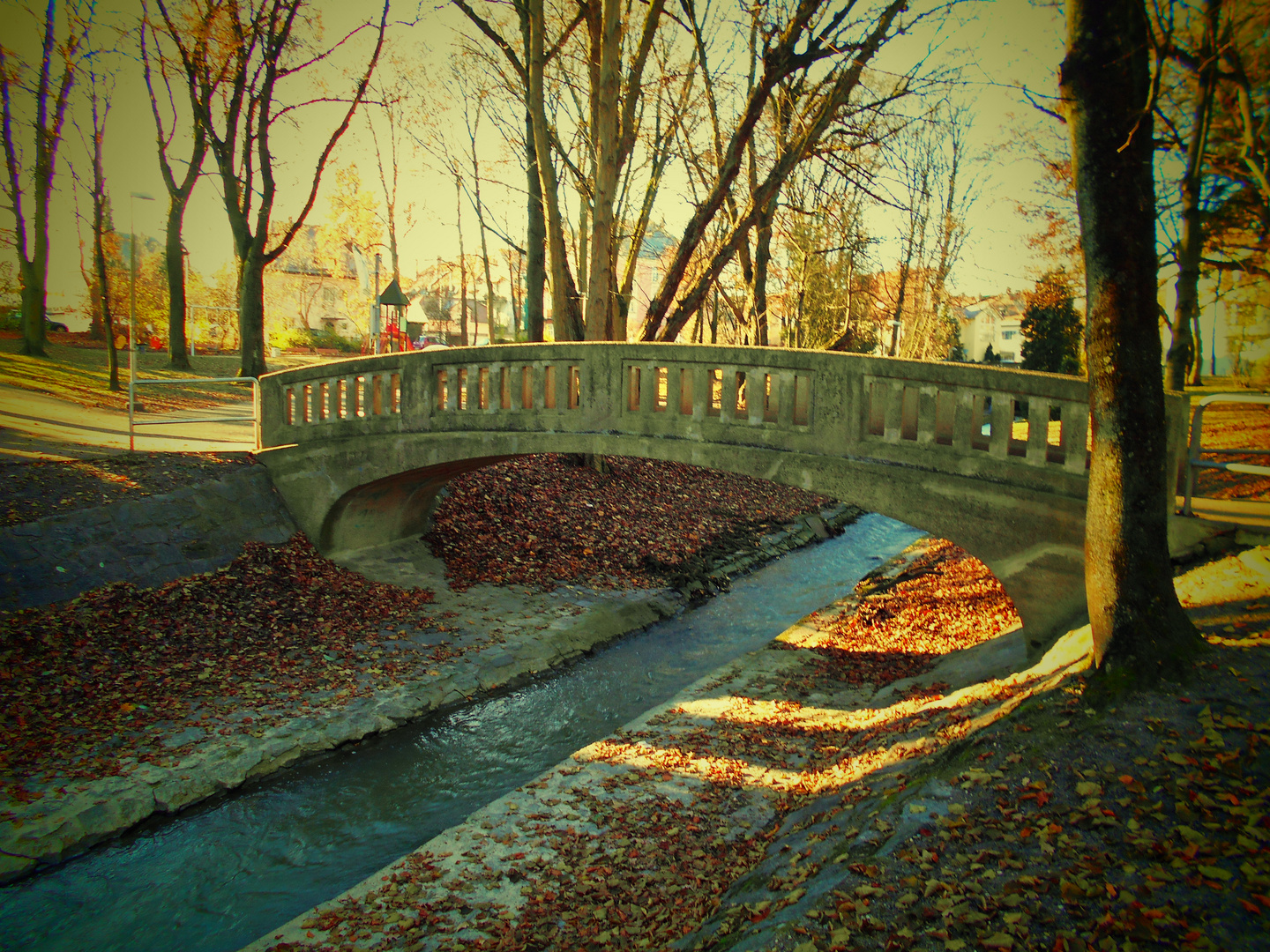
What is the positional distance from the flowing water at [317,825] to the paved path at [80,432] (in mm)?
7091

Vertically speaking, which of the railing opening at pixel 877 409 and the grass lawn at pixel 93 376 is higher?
the grass lawn at pixel 93 376

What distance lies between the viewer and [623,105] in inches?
578

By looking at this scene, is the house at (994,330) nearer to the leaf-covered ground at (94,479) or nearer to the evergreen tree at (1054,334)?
the evergreen tree at (1054,334)

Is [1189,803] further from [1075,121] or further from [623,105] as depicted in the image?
[623,105]

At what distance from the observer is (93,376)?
62.9ft

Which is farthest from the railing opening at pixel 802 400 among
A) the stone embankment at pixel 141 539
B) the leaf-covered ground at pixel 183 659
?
the stone embankment at pixel 141 539

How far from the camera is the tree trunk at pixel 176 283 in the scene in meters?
22.1

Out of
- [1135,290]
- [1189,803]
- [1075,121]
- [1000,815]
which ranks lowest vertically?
[1000,815]

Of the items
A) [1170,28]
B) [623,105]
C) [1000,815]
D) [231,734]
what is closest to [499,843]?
[231,734]

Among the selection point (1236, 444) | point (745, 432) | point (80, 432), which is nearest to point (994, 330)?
point (1236, 444)

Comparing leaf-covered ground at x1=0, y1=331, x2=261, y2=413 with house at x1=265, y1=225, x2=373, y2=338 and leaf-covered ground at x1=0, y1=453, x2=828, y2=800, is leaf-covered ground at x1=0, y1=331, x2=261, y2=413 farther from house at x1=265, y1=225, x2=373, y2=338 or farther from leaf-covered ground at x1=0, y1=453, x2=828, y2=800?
house at x1=265, y1=225, x2=373, y2=338

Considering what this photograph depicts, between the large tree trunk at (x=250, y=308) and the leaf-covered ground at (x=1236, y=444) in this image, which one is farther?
the large tree trunk at (x=250, y=308)

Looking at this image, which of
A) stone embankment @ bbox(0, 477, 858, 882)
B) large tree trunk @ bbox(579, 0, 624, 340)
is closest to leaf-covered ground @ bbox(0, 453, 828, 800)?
stone embankment @ bbox(0, 477, 858, 882)

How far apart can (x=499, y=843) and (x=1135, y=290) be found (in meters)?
6.23
